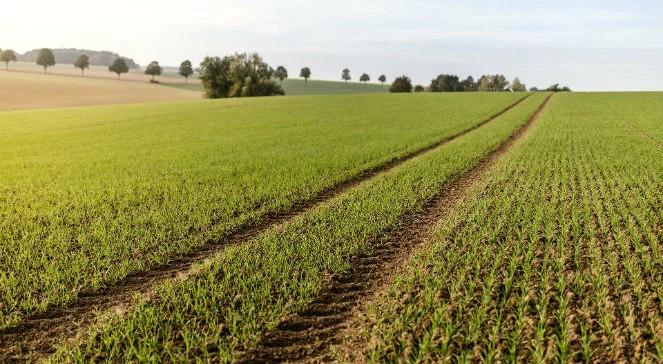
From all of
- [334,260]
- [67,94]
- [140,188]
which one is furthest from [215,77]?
[334,260]

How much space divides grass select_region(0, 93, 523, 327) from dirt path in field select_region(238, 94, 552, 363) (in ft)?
11.9

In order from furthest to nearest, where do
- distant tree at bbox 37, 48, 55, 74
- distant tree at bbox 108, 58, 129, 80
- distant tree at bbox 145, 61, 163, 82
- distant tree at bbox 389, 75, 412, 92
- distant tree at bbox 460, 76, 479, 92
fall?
1. distant tree at bbox 145, 61, 163, 82
2. distant tree at bbox 460, 76, 479, 92
3. distant tree at bbox 108, 58, 129, 80
4. distant tree at bbox 37, 48, 55, 74
5. distant tree at bbox 389, 75, 412, 92

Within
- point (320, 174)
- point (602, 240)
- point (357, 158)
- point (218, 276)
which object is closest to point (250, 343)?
point (218, 276)

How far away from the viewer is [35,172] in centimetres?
A: 2084

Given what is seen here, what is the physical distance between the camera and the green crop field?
6828 millimetres

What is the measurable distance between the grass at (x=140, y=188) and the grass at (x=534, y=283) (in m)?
5.12

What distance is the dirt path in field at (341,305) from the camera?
21.9 feet

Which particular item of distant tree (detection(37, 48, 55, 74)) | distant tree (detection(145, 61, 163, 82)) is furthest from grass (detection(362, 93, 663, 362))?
distant tree (detection(145, 61, 163, 82))

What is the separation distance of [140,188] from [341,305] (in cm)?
1110

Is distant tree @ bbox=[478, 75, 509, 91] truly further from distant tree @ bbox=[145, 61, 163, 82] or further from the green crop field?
the green crop field

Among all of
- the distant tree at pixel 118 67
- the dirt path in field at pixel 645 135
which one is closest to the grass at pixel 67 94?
the distant tree at pixel 118 67

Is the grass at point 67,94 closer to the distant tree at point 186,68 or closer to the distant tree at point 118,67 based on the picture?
the distant tree at point 118,67

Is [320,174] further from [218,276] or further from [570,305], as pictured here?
[570,305]

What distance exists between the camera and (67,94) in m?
99.8
